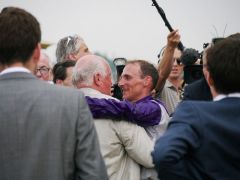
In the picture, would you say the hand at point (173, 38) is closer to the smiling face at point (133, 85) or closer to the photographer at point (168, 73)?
the photographer at point (168, 73)

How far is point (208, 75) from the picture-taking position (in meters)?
2.91

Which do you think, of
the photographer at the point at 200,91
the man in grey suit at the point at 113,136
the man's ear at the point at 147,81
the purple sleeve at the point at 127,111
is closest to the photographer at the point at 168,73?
the man's ear at the point at 147,81

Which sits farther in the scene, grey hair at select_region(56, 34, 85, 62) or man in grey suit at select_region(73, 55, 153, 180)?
grey hair at select_region(56, 34, 85, 62)

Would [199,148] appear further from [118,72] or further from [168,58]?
[118,72]

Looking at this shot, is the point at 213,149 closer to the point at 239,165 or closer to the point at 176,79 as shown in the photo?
the point at 239,165

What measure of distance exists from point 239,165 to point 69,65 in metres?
2.97

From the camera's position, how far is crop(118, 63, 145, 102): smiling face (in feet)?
14.5

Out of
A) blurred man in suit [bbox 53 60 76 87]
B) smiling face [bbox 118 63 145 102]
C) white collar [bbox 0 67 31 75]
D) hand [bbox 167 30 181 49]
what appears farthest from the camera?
blurred man in suit [bbox 53 60 76 87]

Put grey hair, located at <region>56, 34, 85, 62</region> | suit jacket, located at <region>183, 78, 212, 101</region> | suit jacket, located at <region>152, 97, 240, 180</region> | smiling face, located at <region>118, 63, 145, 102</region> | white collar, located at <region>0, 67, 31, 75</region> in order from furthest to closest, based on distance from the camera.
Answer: grey hair, located at <region>56, 34, 85, 62</region>
smiling face, located at <region>118, 63, 145, 102</region>
suit jacket, located at <region>183, 78, 212, 101</region>
white collar, located at <region>0, 67, 31, 75</region>
suit jacket, located at <region>152, 97, 240, 180</region>

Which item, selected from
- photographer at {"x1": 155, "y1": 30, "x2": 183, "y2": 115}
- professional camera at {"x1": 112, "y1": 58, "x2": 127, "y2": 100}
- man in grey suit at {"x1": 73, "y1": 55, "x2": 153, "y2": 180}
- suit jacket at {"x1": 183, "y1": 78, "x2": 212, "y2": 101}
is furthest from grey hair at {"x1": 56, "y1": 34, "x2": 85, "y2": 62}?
suit jacket at {"x1": 183, "y1": 78, "x2": 212, "y2": 101}

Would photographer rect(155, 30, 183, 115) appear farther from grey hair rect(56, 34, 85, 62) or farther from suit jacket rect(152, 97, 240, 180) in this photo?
suit jacket rect(152, 97, 240, 180)

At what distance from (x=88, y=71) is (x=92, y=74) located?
0.04 metres

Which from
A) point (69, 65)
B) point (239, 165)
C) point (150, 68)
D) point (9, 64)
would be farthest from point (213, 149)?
point (69, 65)

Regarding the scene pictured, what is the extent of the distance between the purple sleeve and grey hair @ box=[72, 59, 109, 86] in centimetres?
21
